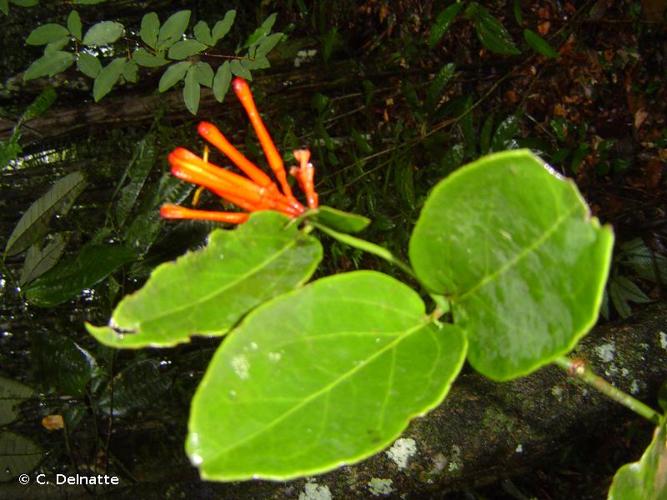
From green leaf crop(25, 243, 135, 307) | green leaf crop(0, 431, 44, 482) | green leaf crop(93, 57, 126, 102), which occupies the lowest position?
green leaf crop(0, 431, 44, 482)

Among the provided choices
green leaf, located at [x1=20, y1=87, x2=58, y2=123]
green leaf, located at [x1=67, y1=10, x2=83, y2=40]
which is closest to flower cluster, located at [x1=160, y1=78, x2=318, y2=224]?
green leaf, located at [x1=67, y1=10, x2=83, y2=40]

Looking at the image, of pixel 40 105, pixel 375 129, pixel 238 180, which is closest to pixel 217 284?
pixel 238 180

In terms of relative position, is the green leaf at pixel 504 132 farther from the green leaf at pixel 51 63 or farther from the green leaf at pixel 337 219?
the green leaf at pixel 337 219

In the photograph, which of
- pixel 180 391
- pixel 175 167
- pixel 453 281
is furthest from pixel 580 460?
pixel 175 167

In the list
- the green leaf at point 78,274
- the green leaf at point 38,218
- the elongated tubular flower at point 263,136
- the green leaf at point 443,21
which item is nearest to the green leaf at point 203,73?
the green leaf at point 38,218

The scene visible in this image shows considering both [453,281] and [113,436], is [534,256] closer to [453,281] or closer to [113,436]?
[453,281]

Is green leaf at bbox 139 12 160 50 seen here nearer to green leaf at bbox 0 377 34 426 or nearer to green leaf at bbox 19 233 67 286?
green leaf at bbox 19 233 67 286

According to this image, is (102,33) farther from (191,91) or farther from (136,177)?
(136,177)
